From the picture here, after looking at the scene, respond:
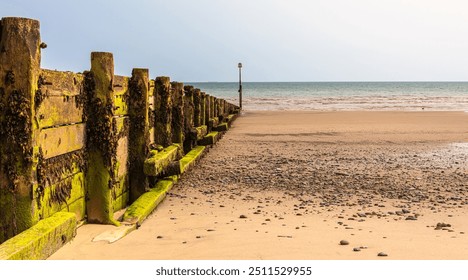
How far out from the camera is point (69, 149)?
5.79m

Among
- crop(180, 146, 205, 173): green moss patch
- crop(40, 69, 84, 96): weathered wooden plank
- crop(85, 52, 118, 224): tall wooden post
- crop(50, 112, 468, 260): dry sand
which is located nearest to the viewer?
crop(40, 69, 84, 96): weathered wooden plank

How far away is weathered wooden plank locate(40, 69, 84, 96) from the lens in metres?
5.05

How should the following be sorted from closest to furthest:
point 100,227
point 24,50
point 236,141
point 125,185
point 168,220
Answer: point 24,50 → point 100,227 → point 168,220 → point 125,185 → point 236,141

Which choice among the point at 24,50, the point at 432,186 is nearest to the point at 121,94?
the point at 24,50

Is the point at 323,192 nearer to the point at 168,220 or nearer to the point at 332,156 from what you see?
the point at 168,220

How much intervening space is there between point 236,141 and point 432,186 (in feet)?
30.1

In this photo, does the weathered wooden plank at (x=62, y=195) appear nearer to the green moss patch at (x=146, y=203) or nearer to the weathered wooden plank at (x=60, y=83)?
the green moss patch at (x=146, y=203)

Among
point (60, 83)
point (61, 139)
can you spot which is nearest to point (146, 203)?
point (61, 139)

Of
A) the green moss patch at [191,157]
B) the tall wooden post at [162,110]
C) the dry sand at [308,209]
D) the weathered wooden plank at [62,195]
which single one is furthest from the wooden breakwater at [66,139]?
the green moss patch at [191,157]

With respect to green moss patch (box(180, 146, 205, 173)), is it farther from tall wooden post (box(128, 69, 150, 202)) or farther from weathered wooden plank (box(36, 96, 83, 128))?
weathered wooden plank (box(36, 96, 83, 128))

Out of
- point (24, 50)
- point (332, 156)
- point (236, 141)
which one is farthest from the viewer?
point (236, 141)

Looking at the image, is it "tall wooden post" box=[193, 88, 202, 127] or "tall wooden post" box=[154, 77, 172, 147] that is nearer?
"tall wooden post" box=[154, 77, 172, 147]

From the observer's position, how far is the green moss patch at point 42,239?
406 cm

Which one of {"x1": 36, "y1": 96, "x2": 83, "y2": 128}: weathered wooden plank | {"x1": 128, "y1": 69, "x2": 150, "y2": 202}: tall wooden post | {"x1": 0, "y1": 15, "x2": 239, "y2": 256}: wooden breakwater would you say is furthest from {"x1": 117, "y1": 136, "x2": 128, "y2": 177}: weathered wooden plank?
{"x1": 36, "y1": 96, "x2": 83, "y2": 128}: weathered wooden plank
